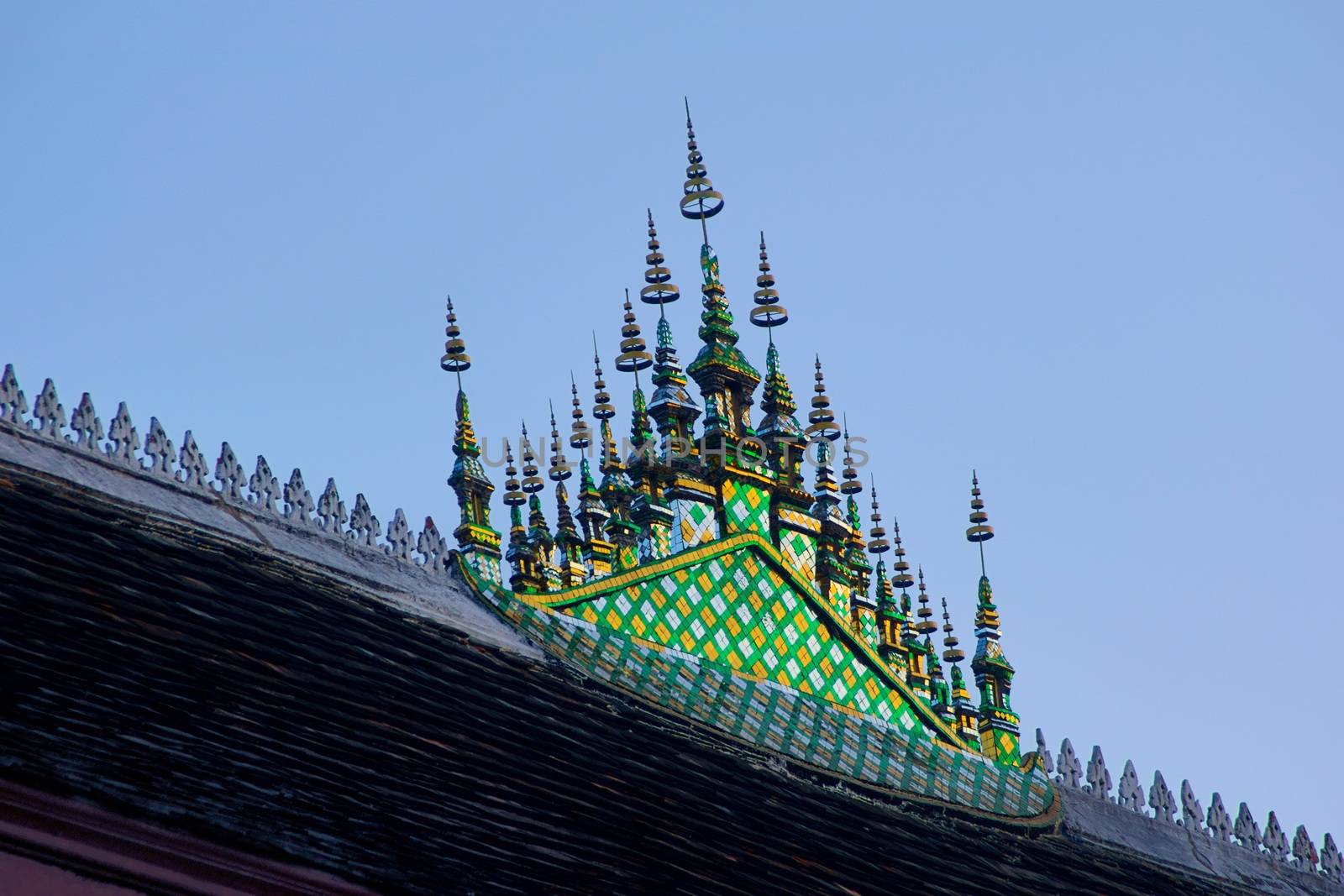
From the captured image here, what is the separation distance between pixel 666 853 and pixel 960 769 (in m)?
8.93

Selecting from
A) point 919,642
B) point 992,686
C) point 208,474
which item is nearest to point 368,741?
point 208,474

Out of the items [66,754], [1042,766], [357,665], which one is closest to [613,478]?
[1042,766]

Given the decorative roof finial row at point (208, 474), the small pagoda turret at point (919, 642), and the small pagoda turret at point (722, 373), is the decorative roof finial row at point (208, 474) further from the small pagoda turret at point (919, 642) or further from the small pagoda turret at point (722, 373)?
the small pagoda turret at point (919, 642)

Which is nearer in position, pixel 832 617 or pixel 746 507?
pixel 832 617

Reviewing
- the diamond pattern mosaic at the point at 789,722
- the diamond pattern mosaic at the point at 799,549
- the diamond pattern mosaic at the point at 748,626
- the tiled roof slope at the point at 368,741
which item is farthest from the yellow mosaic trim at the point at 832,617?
the tiled roof slope at the point at 368,741

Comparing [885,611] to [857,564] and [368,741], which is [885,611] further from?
[368,741]

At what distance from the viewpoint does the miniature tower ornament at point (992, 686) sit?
2495cm

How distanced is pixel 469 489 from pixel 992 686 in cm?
696

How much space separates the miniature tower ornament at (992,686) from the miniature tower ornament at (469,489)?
20.4 feet

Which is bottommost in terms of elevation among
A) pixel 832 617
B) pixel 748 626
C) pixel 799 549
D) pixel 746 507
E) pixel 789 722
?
pixel 789 722

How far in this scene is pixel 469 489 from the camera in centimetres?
2259

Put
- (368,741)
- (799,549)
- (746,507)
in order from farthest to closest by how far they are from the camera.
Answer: (799,549)
(746,507)
(368,741)

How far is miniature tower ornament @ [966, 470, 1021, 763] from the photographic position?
2495 cm

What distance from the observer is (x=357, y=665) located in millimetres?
16016
